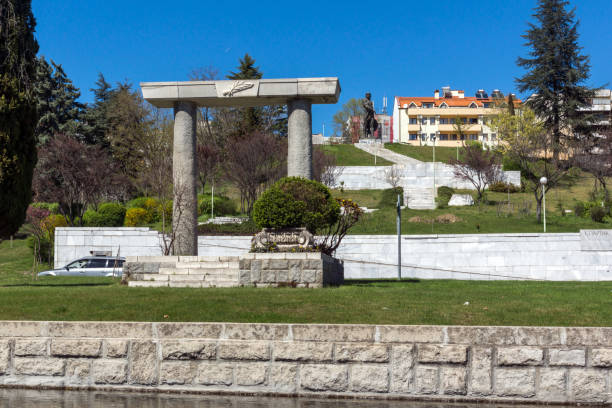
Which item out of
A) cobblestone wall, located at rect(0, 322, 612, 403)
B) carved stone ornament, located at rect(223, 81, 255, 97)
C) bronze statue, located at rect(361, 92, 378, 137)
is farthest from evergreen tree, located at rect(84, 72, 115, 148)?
cobblestone wall, located at rect(0, 322, 612, 403)

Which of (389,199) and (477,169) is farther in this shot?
(477,169)

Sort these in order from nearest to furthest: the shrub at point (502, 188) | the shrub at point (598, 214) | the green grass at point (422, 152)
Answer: the shrub at point (598, 214) < the shrub at point (502, 188) < the green grass at point (422, 152)

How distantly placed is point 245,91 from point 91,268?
896 cm

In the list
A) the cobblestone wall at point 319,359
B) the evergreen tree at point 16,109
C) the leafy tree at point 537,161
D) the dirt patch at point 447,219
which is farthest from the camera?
the leafy tree at point 537,161

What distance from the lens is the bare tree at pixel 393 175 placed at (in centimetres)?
4766

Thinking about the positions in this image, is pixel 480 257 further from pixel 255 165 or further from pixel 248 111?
pixel 248 111

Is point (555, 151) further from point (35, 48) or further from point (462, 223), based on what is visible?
point (35, 48)

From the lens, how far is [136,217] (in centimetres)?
3231

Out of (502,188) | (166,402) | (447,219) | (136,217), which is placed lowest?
(166,402)

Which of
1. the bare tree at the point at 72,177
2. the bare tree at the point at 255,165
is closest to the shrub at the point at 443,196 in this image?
the bare tree at the point at 255,165

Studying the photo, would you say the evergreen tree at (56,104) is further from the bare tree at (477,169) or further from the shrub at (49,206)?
the bare tree at (477,169)

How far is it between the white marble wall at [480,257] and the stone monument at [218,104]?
748 cm

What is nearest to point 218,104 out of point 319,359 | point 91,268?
point 91,268

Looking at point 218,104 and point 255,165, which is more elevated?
point 218,104
